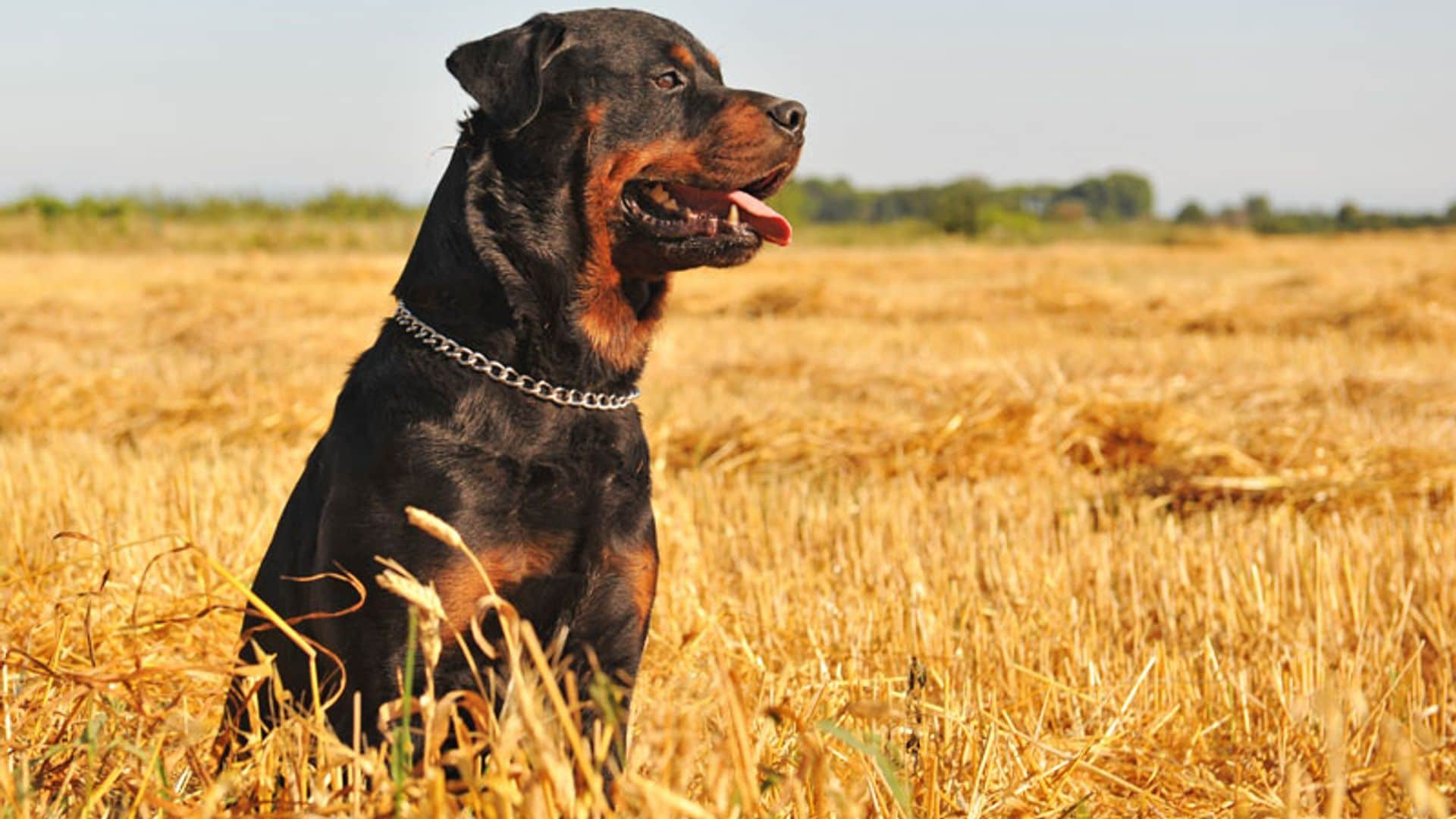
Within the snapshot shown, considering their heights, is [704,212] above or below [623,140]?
below

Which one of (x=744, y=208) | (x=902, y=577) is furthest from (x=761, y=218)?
(x=902, y=577)

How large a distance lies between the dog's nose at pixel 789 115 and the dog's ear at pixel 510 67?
55 cm

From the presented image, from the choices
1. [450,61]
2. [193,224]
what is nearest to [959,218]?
[193,224]

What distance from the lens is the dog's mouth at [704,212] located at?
12.1 ft

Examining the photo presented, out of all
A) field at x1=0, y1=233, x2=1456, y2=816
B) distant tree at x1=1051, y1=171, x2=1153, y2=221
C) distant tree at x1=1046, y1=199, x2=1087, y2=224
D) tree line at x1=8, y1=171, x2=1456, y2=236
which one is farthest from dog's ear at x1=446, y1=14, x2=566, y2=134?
distant tree at x1=1051, y1=171, x2=1153, y2=221

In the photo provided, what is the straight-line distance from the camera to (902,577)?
5.51 metres

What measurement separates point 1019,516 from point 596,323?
3.32 meters

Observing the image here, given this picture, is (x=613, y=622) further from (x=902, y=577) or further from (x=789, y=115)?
(x=902, y=577)

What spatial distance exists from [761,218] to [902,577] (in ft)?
6.80

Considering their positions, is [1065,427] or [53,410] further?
[53,410]

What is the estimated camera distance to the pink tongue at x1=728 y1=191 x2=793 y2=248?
151 inches

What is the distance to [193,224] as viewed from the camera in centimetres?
3675

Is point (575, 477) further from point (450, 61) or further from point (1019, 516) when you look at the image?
point (1019, 516)

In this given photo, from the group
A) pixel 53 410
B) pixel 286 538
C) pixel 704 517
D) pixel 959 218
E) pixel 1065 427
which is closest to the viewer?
pixel 286 538
